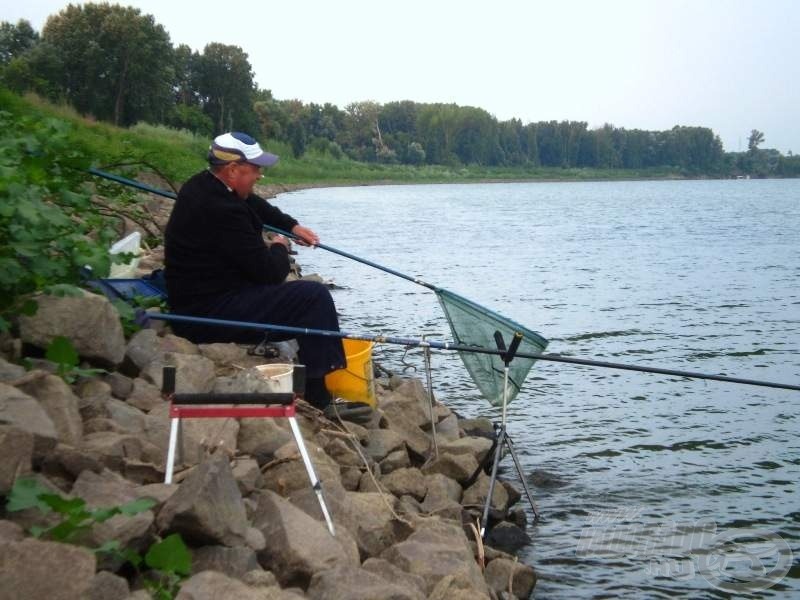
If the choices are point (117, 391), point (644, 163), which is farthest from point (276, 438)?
point (644, 163)

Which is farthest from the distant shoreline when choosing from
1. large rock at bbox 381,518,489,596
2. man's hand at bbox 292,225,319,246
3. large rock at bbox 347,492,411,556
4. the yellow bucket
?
large rock at bbox 381,518,489,596

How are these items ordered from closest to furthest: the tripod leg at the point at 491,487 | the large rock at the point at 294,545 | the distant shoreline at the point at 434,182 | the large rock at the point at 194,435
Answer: the large rock at the point at 294,545, the large rock at the point at 194,435, the tripod leg at the point at 491,487, the distant shoreline at the point at 434,182

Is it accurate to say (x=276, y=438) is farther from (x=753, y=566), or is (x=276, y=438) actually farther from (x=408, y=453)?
(x=753, y=566)

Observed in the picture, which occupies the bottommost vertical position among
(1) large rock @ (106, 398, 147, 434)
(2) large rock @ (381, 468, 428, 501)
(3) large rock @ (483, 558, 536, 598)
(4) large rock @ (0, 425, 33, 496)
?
(3) large rock @ (483, 558, 536, 598)

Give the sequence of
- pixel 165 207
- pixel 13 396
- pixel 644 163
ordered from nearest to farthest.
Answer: pixel 13 396
pixel 165 207
pixel 644 163

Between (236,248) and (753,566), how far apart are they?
11.6 feet

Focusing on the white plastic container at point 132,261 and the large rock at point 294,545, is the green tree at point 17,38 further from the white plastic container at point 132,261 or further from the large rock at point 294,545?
the large rock at point 294,545

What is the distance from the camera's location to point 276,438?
17.7 ft

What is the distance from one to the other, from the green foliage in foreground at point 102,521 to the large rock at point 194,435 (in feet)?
3.66

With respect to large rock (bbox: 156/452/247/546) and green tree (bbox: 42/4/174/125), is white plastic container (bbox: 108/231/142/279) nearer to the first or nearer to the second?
large rock (bbox: 156/452/247/546)

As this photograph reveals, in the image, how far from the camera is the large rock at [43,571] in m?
3.13

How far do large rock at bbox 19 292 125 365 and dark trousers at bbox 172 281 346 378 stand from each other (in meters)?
1.01

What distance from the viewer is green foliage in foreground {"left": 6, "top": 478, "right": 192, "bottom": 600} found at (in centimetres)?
343

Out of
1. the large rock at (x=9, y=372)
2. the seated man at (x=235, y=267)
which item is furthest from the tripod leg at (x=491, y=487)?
the large rock at (x=9, y=372)
